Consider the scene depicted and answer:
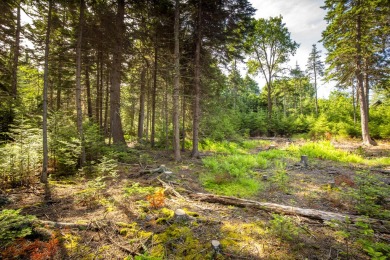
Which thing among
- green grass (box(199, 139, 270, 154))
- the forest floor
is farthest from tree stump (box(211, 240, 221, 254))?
green grass (box(199, 139, 270, 154))

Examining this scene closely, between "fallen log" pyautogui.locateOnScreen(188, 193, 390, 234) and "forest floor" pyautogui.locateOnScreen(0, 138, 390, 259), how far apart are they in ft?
0.25

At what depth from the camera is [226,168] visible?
23.0ft

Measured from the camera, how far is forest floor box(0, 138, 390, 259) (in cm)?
257

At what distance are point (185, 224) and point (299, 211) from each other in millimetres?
2473

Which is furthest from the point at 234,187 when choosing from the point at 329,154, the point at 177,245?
the point at 329,154

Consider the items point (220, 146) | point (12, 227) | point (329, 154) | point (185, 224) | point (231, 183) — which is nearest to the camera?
A: point (12, 227)

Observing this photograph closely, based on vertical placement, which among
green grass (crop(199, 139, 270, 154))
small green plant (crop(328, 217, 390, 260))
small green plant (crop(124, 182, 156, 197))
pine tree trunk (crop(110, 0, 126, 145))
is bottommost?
small green plant (crop(328, 217, 390, 260))

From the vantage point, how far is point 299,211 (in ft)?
12.4

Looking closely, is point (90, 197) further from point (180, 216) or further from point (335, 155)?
point (335, 155)

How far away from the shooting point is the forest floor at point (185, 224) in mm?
2572

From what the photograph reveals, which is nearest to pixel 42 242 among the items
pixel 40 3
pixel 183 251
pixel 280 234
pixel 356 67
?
pixel 183 251

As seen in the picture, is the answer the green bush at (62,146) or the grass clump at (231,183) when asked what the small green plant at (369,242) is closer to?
the grass clump at (231,183)

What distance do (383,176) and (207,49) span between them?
31.7 feet

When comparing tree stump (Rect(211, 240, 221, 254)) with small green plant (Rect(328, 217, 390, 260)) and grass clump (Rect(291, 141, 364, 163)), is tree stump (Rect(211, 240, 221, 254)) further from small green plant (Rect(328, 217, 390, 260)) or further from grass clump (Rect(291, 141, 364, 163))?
grass clump (Rect(291, 141, 364, 163))
